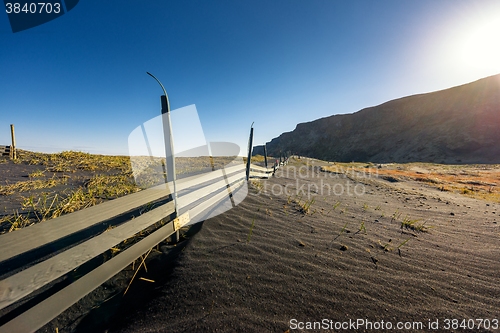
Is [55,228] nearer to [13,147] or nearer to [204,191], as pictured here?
[204,191]

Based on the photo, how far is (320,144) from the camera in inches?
2709

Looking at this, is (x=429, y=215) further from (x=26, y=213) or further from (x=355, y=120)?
(x=355, y=120)

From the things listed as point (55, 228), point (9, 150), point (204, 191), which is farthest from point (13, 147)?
point (55, 228)

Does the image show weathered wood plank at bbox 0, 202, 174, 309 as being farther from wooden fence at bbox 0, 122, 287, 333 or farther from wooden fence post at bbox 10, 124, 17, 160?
wooden fence post at bbox 10, 124, 17, 160

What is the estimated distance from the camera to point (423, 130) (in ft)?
148

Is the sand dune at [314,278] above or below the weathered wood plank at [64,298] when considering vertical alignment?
below

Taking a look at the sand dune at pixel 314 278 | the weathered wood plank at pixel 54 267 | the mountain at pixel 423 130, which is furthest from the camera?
the mountain at pixel 423 130

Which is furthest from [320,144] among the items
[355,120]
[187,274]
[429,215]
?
[187,274]

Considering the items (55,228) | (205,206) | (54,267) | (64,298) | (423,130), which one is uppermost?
(423,130)

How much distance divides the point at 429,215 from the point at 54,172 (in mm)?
11494

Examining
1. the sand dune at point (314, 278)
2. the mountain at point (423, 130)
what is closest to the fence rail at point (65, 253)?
the sand dune at point (314, 278)

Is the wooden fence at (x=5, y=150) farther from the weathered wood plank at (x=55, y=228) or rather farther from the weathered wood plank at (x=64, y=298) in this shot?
the weathered wood plank at (x=64, y=298)

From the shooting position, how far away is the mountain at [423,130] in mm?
35375

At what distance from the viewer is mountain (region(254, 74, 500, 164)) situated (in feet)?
116
